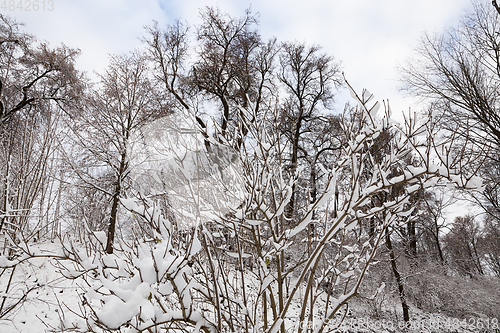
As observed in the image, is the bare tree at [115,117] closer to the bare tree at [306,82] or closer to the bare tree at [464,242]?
the bare tree at [306,82]

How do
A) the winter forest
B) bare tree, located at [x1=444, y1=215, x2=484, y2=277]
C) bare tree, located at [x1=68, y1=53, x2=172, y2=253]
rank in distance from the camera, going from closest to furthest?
the winter forest → bare tree, located at [x1=68, y1=53, x2=172, y2=253] → bare tree, located at [x1=444, y1=215, x2=484, y2=277]

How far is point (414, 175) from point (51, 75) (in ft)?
36.3

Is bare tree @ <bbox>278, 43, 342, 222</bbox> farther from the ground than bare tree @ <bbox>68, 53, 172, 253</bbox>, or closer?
farther from the ground

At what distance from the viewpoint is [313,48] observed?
11.7 meters

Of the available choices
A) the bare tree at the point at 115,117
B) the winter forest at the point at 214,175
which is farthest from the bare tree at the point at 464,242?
the bare tree at the point at 115,117

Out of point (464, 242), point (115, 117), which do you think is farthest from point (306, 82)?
point (464, 242)

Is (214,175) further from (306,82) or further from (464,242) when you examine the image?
(464,242)

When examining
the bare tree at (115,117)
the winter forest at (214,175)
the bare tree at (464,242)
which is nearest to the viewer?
the winter forest at (214,175)

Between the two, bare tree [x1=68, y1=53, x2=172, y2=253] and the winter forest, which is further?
bare tree [x1=68, y1=53, x2=172, y2=253]

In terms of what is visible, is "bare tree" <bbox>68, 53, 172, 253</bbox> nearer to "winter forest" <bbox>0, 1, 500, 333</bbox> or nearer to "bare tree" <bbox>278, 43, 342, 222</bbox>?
"winter forest" <bbox>0, 1, 500, 333</bbox>

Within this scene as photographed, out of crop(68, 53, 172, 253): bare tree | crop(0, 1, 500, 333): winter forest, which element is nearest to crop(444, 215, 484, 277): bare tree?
crop(0, 1, 500, 333): winter forest

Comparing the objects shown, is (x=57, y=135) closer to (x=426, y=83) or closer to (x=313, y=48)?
(x=426, y=83)

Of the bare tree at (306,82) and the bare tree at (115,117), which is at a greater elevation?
the bare tree at (306,82)

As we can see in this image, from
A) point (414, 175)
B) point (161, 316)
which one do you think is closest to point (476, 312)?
point (414, 175)
